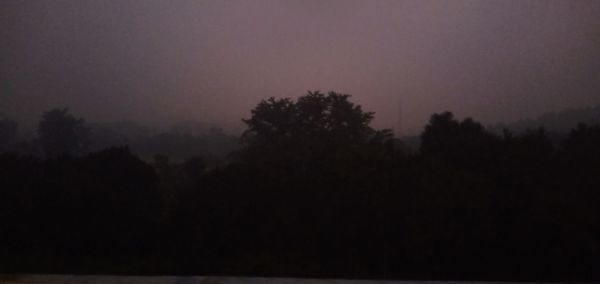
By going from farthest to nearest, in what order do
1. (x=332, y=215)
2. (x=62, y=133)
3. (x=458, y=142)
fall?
(x=62, y=133), (x=458, y=142), (x=332, y=215)

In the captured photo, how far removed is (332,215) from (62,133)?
874cm

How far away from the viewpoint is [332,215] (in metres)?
8.09

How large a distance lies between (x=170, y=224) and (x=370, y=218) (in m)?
3.16

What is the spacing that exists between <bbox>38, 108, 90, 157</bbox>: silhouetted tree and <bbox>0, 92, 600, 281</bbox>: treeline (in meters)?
3.86

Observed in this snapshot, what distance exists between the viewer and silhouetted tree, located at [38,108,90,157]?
1392 cm

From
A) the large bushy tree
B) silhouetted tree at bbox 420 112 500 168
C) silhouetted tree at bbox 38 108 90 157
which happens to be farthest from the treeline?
silhouetted tree at bbox 38 108 90 157

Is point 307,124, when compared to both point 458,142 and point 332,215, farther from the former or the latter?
point 332,215

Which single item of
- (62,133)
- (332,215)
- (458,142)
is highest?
(62,133)

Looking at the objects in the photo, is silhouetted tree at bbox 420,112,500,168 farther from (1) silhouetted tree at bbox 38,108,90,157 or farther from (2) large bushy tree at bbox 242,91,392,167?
(1) silhouetted tree at bbox 38,108,90,157

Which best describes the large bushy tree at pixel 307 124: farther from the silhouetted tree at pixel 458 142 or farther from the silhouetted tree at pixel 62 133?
the silhouetted tree at pixel 62 133

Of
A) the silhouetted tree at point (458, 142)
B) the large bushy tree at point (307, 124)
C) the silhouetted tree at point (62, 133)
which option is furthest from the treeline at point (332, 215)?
the silhouetted tree at point (62, 133)

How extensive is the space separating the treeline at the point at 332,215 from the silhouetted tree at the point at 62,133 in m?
3.86

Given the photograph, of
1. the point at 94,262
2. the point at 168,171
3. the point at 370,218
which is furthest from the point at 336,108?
the point at 94,262

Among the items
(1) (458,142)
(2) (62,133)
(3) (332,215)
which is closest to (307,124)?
(1) (458,142)
